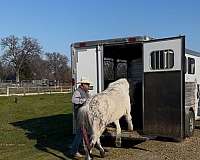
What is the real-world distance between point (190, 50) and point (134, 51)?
1.78 m

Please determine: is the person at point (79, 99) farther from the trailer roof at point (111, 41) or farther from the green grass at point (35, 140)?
the trailer roof at point (111, 41)

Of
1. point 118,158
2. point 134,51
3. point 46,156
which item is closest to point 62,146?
point 46,156

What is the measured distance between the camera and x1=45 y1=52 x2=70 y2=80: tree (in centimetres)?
9088

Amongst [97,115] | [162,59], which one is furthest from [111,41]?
[97,115]

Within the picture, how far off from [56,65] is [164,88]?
84.7 meters

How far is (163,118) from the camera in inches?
373

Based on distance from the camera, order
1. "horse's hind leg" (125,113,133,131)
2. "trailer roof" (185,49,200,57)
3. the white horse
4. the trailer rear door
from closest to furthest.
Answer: the white horse, "horse's hind leg" (125,113,133,131), the trailer rear door, "trailer roof" (185,49,200,57)

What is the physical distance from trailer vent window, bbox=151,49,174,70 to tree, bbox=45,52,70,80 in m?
80.3

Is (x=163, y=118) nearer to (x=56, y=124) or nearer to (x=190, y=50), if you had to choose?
(x=190, y=50)

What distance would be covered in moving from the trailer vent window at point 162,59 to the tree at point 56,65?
3162 inches

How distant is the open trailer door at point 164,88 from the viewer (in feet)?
30.2

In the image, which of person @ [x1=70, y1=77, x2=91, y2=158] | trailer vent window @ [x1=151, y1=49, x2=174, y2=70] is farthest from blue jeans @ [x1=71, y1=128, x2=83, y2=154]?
trailer vent window @ [x1=151, y1=49, x2=174, y2=70]

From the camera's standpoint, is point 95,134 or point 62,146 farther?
point 62,146

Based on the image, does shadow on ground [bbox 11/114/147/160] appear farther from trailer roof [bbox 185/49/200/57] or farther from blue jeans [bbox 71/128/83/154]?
trailer roof [bbox 185/49/200/57]
